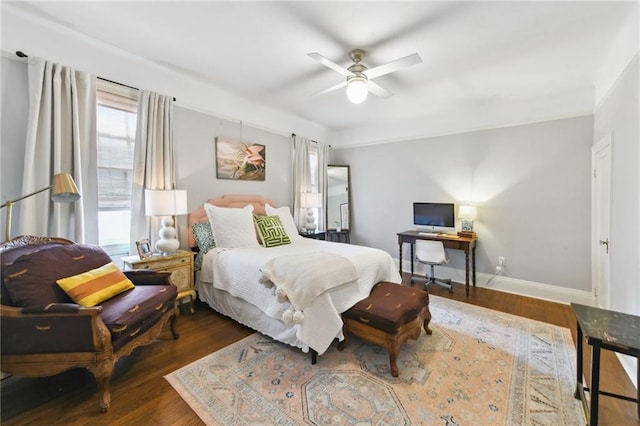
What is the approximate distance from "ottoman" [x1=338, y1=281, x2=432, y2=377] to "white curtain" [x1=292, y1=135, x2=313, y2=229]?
8.33 ft

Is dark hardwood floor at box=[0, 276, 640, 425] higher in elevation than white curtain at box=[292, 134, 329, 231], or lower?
lower

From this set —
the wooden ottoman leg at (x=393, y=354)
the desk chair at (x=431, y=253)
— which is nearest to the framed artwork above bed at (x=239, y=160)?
the desk chair at (x=431, y=253)

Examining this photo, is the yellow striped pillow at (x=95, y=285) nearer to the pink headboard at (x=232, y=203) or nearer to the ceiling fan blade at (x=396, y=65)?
the pink headboard at (x=232, y=203)

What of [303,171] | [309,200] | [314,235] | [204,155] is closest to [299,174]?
[303,171]

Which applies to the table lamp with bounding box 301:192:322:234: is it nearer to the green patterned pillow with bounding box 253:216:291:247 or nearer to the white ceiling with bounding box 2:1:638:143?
the green patterned pillow with bounding box 253:216:291:247

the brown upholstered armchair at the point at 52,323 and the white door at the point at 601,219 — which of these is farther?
the white door at the point at 601,219

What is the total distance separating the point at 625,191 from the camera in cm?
208

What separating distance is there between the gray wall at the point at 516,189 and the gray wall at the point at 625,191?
943 mm

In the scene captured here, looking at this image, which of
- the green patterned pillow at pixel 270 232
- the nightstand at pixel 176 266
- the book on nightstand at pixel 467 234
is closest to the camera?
the nightstand at pixel 176 266

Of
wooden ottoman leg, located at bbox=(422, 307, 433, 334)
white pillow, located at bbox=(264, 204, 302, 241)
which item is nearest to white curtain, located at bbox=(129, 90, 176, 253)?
white pillow, located at bbox=(264, 204, 302, 241)

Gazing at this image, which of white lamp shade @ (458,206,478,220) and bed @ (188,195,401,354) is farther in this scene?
white lamp shade @ (458,206,478,220)

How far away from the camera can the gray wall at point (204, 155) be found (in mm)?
3240

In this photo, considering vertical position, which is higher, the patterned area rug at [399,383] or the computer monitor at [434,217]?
the computer monitor at [434,217]

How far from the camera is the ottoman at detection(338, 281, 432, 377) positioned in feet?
6.38
